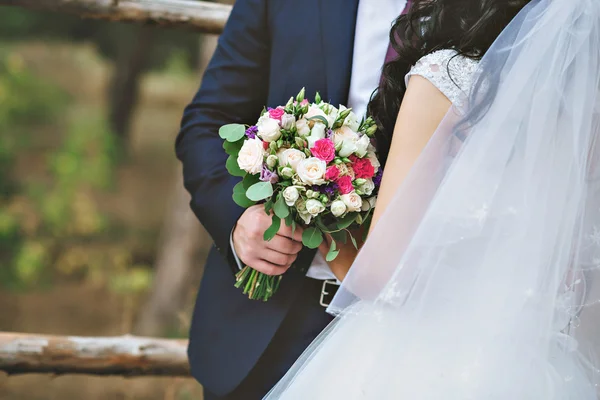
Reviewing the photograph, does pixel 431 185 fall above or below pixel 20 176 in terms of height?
above

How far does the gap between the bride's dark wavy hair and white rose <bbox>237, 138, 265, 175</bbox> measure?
0.36 meters

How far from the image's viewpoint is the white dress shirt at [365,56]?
1.91m

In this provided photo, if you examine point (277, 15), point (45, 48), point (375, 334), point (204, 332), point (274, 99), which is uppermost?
point (277, 15)

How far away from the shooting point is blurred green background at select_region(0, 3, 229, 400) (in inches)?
214

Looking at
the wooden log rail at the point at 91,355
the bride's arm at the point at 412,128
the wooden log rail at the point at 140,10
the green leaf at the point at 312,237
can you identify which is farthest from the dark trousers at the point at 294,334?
the wooden log rail at the point at 140,10

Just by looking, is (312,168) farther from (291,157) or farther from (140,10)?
(140,10)

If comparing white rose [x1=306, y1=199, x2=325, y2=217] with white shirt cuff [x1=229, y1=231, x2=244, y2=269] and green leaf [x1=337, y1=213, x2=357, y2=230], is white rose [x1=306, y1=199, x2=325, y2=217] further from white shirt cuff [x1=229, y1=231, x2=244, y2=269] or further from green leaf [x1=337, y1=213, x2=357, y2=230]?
white shirt cuff [x1=229, y1=231, x2=244, y2=269]

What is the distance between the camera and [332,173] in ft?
4.99

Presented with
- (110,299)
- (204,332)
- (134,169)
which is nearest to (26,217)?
(110,299)

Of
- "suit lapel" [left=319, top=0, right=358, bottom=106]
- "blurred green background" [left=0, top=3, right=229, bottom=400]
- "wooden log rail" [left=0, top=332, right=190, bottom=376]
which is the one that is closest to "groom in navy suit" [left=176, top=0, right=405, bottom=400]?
"suit lapel" [left=319, top=0, right=358, bottom=106]

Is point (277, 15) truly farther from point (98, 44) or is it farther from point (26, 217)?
point (98, 44)

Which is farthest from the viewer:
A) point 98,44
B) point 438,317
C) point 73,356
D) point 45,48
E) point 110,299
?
point 45,48

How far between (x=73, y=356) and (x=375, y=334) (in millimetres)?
1544

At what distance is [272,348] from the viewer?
1.99 meters
